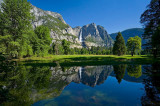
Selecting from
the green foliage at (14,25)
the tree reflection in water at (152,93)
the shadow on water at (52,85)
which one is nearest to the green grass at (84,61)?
the green foliage at (14,25)

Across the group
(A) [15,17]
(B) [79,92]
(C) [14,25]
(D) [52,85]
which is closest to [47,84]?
(D) [52,85]

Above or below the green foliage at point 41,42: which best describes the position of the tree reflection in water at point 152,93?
below

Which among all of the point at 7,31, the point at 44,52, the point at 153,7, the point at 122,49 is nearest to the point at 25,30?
the point at 7,31

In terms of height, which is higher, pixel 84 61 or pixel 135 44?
pixel 135 44

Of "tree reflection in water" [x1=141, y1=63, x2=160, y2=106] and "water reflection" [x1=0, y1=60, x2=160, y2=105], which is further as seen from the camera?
"water reflection" [x1=0, y1=60, x2=160, y2=105]

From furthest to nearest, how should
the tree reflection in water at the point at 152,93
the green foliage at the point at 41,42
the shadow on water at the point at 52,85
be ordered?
the green foliage at the point at 41,42 → the shadow on water at the point at 52,85 → the tree reflection in water at the point at 152,93

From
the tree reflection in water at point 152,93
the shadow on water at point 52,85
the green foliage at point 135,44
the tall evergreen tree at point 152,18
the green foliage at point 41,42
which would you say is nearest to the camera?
the tree reflection in water at point 152,93

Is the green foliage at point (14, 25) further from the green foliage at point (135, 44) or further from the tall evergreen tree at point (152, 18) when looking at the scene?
the green foliage at point (135, 44)

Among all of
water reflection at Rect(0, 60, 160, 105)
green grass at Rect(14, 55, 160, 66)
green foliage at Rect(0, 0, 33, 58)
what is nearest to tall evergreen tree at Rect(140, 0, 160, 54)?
green grass at Rect(14, 55, 160, 66)

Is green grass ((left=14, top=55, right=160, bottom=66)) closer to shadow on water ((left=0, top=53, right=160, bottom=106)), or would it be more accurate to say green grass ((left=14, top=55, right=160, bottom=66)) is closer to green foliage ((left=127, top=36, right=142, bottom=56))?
shadow on water ((left=0, top=53, right=160, bottom=106))

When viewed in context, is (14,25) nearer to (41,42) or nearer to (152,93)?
(41,42)

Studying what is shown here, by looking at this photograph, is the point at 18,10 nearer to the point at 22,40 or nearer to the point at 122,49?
the point at 22,40

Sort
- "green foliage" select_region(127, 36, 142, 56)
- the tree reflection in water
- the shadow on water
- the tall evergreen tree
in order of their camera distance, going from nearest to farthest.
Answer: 1. the tree reflection in water
2. the shadow on water
3. the tall evergreen tree
4. "green foliage" select_region(127, 36, 142, 56)

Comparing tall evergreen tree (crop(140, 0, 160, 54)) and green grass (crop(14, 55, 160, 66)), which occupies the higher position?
tall evergreen tree (crop(140, 0, 160, 54))
